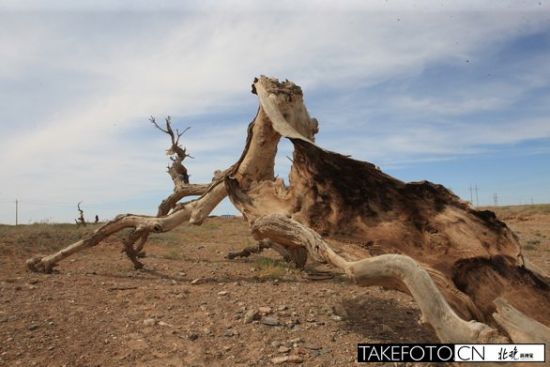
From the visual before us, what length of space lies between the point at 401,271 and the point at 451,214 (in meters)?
0.90

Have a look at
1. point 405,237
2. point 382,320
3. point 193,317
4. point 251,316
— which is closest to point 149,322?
point 193,317

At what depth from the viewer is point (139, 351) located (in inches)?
154

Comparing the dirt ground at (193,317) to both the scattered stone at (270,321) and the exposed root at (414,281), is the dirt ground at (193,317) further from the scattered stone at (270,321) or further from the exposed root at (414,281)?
the exposed root at (414,281)

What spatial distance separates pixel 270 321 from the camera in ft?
14.9

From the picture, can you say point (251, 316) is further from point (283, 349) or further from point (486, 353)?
point (486, 353)

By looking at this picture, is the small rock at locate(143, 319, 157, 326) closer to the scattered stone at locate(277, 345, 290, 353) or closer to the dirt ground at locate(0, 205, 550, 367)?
the dirt ground at locate(0, 205, 550, 367)

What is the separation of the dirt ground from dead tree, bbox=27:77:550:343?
0.81 m

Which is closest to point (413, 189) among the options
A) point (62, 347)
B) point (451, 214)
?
point (451, 214)

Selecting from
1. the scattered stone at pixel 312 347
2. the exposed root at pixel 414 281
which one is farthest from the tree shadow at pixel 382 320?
the exposed root at pixel 414 281

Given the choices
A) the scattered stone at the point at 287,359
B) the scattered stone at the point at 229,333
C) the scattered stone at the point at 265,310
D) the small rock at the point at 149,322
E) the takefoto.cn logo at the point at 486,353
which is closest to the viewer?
the takefoto.cn logo at the point at 486,353

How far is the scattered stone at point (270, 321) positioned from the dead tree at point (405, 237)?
31.8 inches

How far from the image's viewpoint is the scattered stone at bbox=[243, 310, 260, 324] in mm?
4531

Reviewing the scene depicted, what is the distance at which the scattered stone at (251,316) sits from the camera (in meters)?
4.53

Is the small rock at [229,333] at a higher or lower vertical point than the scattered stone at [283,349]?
higher
